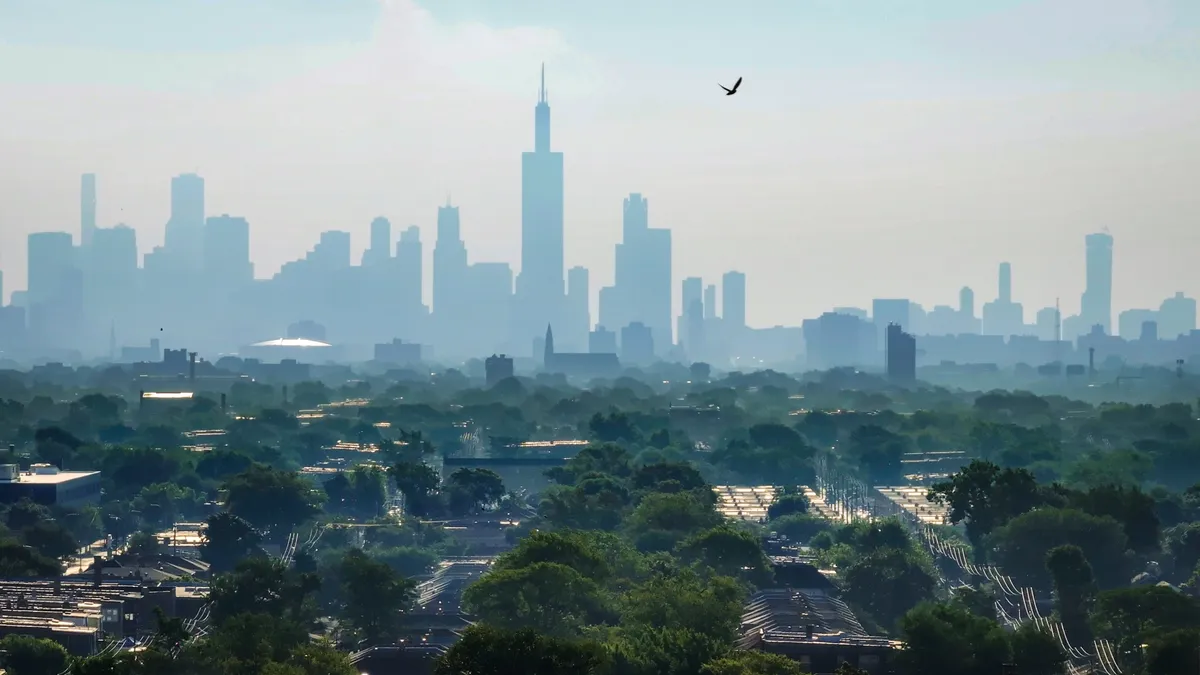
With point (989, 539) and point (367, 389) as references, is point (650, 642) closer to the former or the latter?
point (989, 539)

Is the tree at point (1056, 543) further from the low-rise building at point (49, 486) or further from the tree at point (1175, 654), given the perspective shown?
the low-rise building at point (49, 486)

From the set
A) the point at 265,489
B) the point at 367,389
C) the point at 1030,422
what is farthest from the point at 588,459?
the point at 367,389

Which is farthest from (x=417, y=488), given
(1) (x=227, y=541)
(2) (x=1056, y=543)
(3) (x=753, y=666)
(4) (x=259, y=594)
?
(3) (x=753, y=666)

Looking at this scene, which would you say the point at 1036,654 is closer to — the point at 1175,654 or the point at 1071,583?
the point at 1175,654

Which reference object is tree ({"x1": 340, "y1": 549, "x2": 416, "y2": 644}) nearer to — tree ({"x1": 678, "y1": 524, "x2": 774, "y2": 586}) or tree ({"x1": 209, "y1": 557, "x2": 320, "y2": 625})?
tree ({"x1": 209, "y1": 557, "x2": 320, "y2": 625})

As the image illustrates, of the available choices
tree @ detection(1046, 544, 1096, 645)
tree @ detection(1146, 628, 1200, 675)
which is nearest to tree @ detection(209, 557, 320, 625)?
tree @ detection(1046, 544, 1096, 645)

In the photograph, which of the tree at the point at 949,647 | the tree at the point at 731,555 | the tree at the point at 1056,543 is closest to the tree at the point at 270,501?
the tree at the point at 731,555
